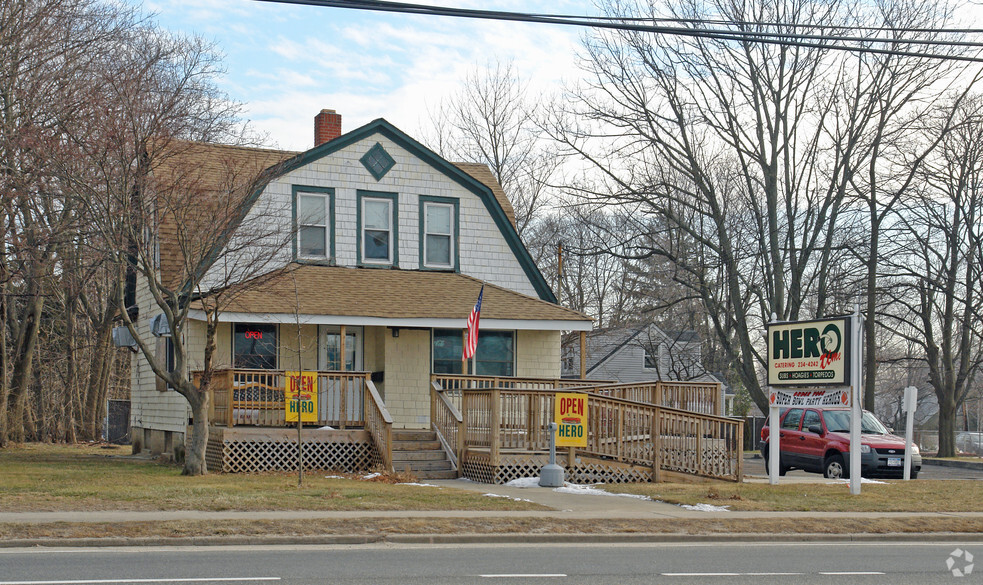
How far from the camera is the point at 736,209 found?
140 feet

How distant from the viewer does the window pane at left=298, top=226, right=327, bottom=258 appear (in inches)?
979

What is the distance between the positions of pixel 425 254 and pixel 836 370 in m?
11.3

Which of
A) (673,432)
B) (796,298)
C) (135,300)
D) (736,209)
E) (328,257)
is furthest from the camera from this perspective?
(736,209)

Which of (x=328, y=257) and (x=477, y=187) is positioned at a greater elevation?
(x=477, y=187)

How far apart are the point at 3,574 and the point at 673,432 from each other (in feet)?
44.5

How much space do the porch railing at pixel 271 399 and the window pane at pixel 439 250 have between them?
5.12 metres

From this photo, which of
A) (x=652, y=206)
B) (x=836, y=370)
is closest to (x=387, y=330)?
(x=836, y=370)

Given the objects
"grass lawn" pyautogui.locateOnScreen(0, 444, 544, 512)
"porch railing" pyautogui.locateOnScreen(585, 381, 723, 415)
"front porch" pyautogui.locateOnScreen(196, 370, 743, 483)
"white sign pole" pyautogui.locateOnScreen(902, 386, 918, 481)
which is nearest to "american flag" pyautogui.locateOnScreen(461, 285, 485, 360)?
"front porch" pyautogui.locateOnScreen(196, 370, 743, 483)

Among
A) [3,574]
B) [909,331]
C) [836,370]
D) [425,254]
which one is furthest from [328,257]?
[909,331]

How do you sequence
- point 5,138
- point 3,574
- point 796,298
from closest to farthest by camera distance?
point 3,574 < point 5,138 < point 796,298

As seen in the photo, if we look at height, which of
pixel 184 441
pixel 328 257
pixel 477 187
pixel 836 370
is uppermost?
pixel 477 187

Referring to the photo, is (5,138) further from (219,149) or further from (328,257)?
(328,257)

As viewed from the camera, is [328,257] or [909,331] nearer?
[328,257]

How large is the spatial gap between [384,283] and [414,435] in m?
4.54
